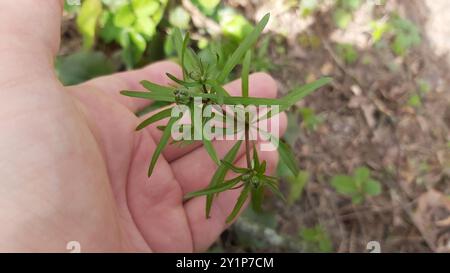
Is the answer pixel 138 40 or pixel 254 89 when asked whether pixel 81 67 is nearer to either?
pixel 138 40

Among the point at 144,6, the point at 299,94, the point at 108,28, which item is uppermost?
the point at 144,6

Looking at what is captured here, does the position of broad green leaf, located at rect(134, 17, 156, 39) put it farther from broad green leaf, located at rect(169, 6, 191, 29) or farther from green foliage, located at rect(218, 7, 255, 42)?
green foliage, located at rect(218, 7, 255, 42)

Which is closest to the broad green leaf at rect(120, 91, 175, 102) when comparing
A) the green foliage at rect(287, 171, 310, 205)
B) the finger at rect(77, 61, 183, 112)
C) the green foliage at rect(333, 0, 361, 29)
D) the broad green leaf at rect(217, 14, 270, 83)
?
the broad green leaf at rect(217, 14, 270, 83)

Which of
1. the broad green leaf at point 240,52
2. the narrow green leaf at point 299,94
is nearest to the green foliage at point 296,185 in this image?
the narrow green leaf at point 299,94

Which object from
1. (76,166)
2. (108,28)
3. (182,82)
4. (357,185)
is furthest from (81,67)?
(357,185)

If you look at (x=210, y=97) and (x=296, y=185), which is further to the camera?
(x=296, y=185)

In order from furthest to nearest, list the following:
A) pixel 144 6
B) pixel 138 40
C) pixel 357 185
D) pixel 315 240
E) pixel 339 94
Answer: pixel 339 94, pixel 357 185, pixel 315 240, pixel 138 40, pixel 144 6

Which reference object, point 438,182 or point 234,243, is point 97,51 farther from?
point 438,182
